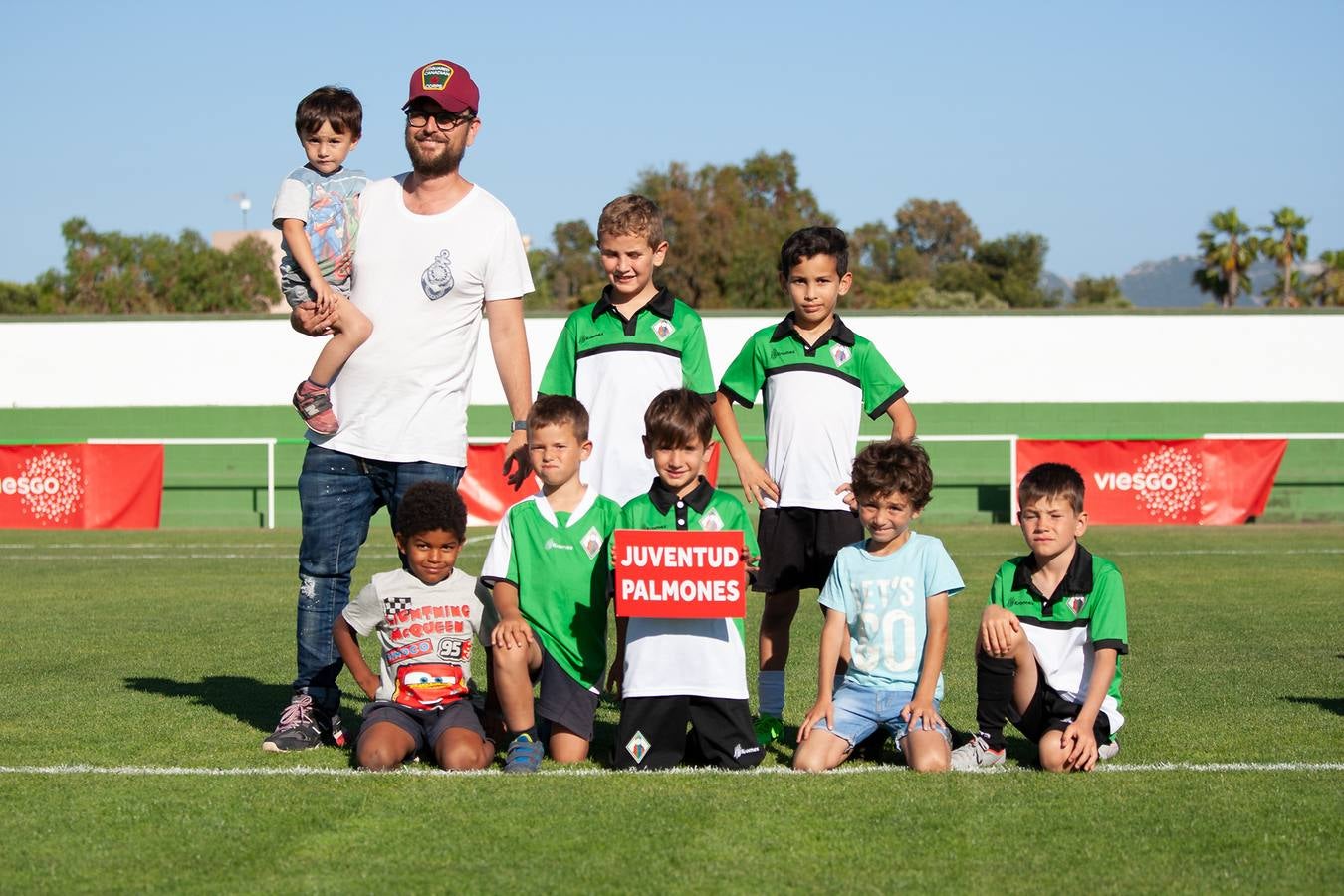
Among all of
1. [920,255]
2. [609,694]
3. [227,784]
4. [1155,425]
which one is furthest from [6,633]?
[920,255]

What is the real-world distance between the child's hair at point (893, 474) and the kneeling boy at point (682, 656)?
0.48 metres

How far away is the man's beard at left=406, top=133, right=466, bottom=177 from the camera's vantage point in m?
5.82

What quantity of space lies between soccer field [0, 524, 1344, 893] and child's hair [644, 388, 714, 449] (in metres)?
1.24

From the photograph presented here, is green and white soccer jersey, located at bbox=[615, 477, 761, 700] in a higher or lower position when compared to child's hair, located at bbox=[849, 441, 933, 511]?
lower

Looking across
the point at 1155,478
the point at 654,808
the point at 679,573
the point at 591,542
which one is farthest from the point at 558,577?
the point at 1155,478

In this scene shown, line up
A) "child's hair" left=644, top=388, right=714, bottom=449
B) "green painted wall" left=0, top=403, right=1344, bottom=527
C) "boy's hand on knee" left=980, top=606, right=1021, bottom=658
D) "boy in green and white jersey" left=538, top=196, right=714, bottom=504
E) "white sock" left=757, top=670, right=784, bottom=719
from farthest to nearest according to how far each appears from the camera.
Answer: "green painted wall" left=0, top=403, right=1344, bottom=527
"white sock" left=757, top=670, right=784, bottom=719
"boy in green and white jersey" left=538, top=196, right=714, bottom=504
"child's hair" left=644, top=388, right=714, bottom=449
"boy's hand on knee" left=980, top=606, right=1021, bottom=658

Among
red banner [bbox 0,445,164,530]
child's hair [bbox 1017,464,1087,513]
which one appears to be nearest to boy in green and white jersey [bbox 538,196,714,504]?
child's hair [bbox 1017,464,1087,513]

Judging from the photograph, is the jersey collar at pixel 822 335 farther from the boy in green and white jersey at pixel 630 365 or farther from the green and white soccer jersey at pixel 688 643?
the green and white soccer jersey at pixel 688 643

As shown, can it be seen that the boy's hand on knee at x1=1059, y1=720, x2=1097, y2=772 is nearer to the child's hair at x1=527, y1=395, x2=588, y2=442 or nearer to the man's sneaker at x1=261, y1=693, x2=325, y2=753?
the child's hair at x1=527, y1=395, x2=588, y2=442

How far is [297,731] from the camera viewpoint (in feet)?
19.3

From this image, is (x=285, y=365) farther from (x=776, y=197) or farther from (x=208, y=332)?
(x=776, y=197)

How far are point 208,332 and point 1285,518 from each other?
60.9ft

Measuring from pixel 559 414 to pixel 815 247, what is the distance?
1407mm

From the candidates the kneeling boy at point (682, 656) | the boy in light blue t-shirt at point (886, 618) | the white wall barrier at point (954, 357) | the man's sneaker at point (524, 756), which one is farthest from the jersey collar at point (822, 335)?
the white wall barrier at point (954, 357)
